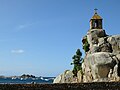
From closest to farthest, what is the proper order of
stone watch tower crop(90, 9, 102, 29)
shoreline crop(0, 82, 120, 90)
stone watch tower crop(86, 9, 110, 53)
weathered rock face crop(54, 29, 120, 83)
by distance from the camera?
1. shoreline crop(0, 82, 120, 90)
2. weathered rock face crop(54, 29, 120, 83)
3. stone watch tower crop(86, 9, 110, 53)
4. stone watch tower crop(90, 9, 102, 29)

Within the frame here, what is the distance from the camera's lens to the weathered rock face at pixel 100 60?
46159 millimetres

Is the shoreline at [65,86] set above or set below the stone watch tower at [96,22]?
below

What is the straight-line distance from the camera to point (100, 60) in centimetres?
4709

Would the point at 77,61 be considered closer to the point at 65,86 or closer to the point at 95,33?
the point at 95,33

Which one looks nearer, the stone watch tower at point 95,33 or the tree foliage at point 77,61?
the stone watch tower at point 95,33

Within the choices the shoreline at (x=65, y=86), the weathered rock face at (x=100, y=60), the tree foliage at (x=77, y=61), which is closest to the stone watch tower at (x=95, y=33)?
the weathered rock face at (x=100, y=60)

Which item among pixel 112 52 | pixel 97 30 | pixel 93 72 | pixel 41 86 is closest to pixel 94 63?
pixel 93 72

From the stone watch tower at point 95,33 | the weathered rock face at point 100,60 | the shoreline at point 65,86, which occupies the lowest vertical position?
the shoreline at point 65,86

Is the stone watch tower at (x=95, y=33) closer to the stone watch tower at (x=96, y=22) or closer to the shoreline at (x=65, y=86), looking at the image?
the stone watch tower at (x=96, y=22)

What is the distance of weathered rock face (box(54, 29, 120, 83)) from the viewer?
4616cm

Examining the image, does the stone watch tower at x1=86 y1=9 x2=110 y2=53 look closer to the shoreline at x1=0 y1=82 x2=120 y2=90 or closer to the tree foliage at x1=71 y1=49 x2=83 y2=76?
the tree foliage at x1=71 y1=49 x2=83 y2=76

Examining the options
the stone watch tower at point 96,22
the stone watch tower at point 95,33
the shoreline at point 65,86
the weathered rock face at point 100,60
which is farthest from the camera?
the stone watch tower at point 96,22

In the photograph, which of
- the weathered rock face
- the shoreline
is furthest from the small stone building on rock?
the shoreline

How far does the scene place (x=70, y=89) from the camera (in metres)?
29.9
